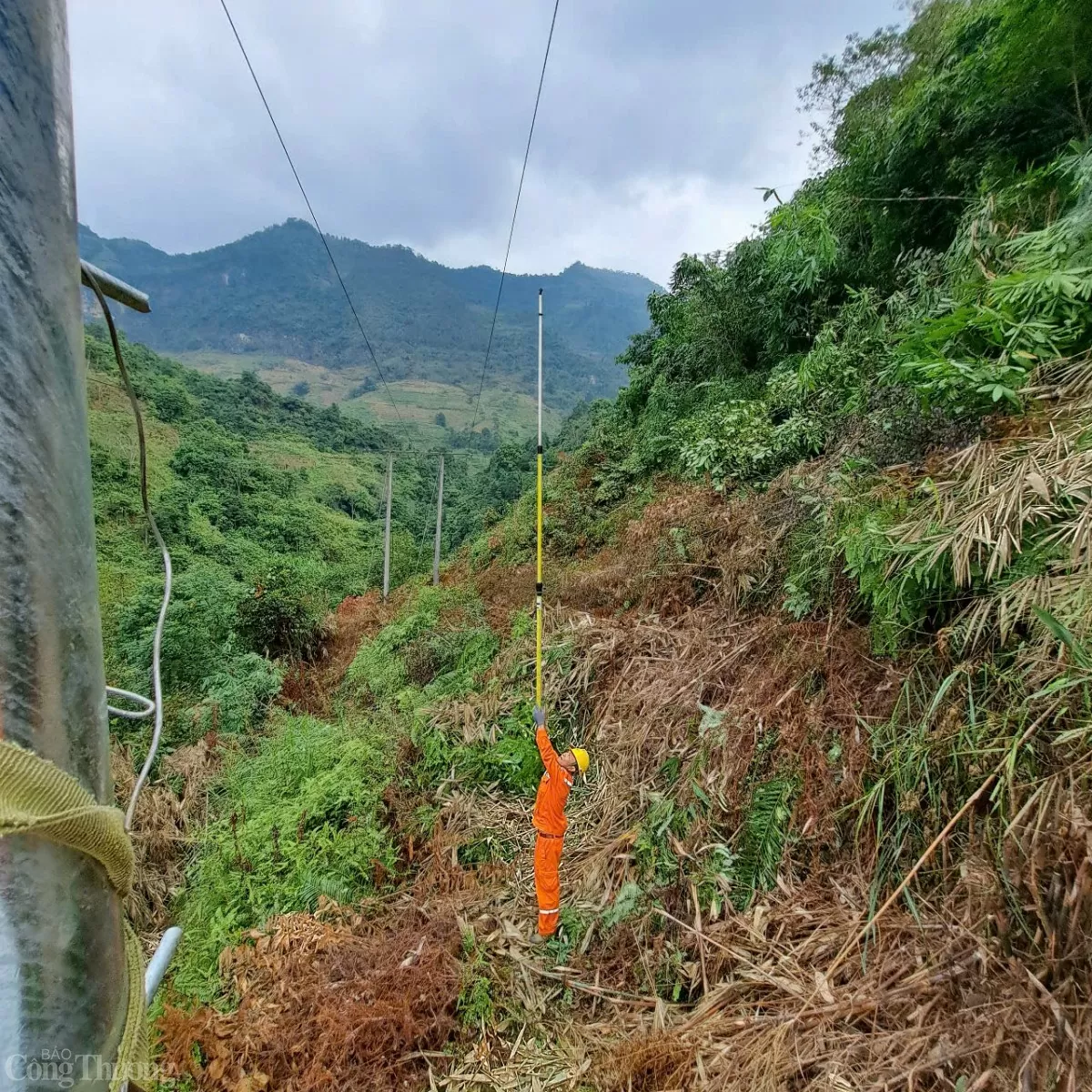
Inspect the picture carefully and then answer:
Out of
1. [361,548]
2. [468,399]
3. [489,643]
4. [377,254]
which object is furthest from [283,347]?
[489,643]

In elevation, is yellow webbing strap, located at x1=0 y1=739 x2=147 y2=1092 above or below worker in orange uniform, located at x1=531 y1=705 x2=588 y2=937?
above

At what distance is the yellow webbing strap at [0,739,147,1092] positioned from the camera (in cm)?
60

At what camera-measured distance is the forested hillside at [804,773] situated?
2.13 meters

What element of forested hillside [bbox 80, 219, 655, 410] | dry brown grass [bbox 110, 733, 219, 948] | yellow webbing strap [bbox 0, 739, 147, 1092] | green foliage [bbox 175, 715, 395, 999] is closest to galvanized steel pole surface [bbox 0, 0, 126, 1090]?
yellow webbing strap [bbox 0, 739, 147, 1092]

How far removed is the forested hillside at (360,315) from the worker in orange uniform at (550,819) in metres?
82.6

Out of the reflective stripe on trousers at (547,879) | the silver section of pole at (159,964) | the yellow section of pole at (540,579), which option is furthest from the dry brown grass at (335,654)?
the silver section of pole at (159,964)

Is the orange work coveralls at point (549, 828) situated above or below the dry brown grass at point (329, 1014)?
above

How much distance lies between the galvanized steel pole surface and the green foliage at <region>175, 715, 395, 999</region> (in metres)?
3.77

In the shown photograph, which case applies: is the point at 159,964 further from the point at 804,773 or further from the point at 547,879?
the point at 804,773

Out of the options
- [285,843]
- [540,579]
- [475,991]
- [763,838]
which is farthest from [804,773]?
[285,843]

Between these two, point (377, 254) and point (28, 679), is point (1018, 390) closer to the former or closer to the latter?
point (28, 679)

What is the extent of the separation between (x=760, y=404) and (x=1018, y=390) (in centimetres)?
361

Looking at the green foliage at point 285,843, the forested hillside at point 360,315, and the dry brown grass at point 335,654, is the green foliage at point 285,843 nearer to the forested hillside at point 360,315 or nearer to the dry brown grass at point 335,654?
the dry brown grass at point 335,654

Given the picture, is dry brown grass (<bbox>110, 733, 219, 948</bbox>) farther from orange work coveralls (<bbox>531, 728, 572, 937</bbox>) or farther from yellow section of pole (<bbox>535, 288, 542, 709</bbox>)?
yellow section of pole (<bbox>535, 288, 542, 709</bbox>)
